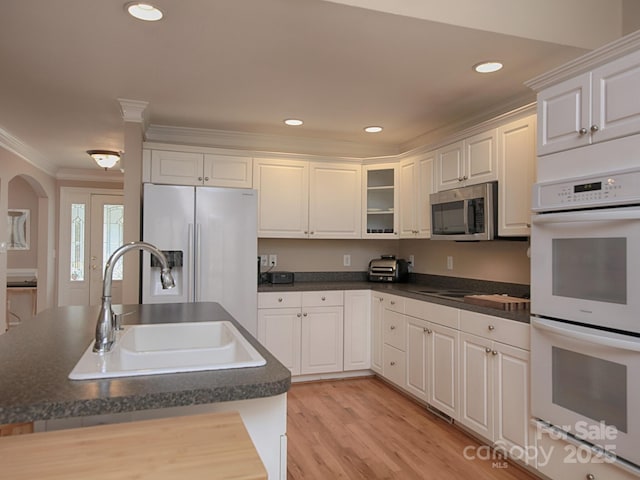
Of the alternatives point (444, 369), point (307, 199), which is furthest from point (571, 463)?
point (307, 199)

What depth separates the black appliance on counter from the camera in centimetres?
444

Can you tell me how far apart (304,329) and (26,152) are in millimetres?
4097

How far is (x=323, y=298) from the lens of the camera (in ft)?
13.3

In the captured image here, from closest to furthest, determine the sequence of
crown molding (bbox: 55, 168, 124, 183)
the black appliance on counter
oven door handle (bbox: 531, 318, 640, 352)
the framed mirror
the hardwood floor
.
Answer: oven door handle (bbox: 531, 318, 640, 352) < the hardwood floor < the black appliance on counter < the framed mirror < crown molding (bbox: 55, 168, 124, 183)

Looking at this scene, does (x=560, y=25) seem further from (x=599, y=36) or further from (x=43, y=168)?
(x=43, y=168)

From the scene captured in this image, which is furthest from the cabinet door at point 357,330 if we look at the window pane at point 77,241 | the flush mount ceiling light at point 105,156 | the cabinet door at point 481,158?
the window pane at point 77,241

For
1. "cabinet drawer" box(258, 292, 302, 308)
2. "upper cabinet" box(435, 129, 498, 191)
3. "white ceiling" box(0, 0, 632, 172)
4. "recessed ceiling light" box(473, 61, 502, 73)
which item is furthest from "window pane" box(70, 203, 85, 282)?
"recessed ceiling light" box(473, 61, 502, 73)

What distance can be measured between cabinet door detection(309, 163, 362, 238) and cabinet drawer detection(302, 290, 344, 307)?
0.56 m

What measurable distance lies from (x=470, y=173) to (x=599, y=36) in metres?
1.10

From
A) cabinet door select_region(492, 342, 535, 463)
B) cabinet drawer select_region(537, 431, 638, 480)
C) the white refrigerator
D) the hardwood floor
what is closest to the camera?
cabinet drawer select_region(537, 431, 638, 480)

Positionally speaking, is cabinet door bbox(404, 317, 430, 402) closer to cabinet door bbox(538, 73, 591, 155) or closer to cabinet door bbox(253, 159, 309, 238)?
cabinet door bbox(253, 159, 309, 238)

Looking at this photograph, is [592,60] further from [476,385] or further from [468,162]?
[476,385]

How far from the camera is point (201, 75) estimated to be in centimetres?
288

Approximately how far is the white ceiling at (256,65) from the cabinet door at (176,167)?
0.34 meters
